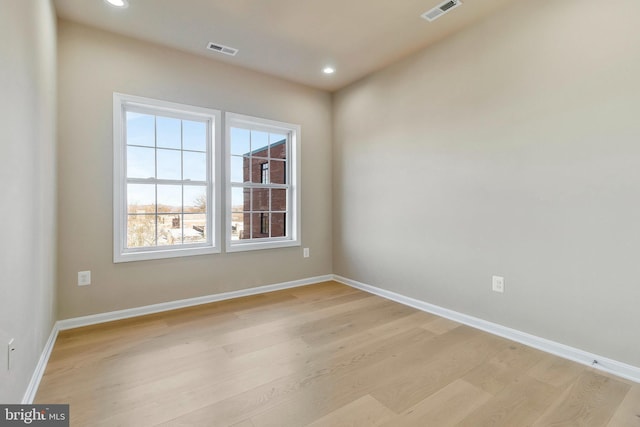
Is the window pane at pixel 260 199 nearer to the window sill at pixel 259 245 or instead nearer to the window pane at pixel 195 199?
the window sill at pixel 259 245

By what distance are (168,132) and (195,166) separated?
430mm

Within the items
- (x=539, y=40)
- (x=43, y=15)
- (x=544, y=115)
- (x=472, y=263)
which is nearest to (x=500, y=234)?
(x=472, y=263)

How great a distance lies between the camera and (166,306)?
3.12m

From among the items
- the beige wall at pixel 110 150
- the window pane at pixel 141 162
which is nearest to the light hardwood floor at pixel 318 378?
the beige wall at pixel 110 150

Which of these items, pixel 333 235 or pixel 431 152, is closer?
pixel 431 152

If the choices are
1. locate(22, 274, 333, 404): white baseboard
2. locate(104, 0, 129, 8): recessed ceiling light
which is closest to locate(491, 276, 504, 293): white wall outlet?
locate(22, 274, 333, 404): white baseboard

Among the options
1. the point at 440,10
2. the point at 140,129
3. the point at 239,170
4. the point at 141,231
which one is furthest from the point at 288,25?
the point at 141,231

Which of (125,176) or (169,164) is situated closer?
(125,176)

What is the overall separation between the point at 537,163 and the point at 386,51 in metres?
1.83

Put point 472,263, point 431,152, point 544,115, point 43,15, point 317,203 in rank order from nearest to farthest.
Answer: point 43,15 < point 544,115 < point 472,263 < point 431,152 < point 317,203

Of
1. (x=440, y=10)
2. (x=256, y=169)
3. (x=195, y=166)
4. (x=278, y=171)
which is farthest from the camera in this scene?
(x=278, y=171)

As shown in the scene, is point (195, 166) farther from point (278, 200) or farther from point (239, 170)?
point (278, 200)

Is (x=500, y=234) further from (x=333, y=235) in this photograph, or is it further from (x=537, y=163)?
(x=333, y=235)

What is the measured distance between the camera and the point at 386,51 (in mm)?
3176
